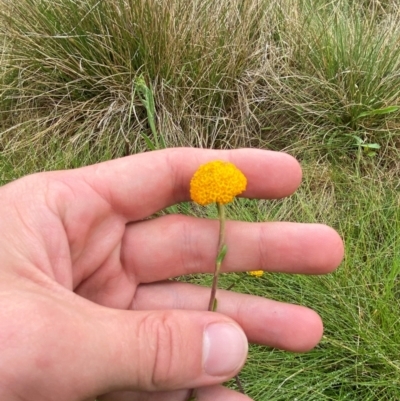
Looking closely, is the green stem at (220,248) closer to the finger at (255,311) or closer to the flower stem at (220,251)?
the flower stem at (220,251)

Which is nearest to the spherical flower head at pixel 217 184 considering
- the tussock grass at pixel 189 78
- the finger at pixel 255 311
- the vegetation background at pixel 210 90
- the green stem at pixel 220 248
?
the green stem at pixel 220 248

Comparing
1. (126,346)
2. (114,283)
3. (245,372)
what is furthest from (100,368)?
(245,372)

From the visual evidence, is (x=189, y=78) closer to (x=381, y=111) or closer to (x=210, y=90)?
(x=210, y=90)

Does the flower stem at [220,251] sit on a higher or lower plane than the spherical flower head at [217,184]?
lower

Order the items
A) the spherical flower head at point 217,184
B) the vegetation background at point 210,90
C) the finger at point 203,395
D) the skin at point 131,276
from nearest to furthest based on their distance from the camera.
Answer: the skin at point 131,276
the spherical flower head at point 217,184
the finger at point 203,395
the vegetation background at point 210,90

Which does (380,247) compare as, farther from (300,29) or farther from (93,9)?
(93,9)

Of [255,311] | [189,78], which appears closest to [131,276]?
[255,311]

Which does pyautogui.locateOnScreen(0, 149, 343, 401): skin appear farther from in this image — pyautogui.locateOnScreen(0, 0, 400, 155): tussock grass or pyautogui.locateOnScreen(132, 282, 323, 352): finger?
pyautogui.locateOnScreen(0, 0, 400, 155): tussock grass
